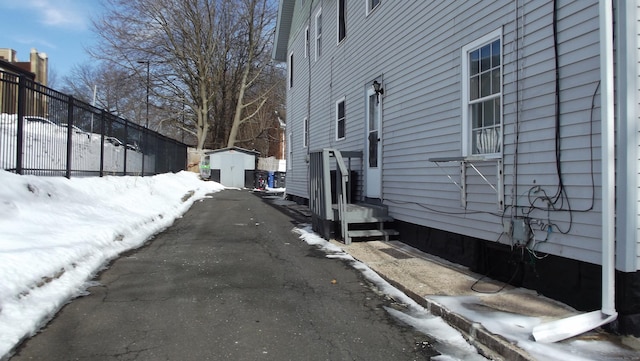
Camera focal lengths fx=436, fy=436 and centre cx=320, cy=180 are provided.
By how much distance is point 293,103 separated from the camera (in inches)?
707

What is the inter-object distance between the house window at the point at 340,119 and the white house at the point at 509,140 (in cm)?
146

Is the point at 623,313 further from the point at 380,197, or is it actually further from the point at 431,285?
the point at 380,197

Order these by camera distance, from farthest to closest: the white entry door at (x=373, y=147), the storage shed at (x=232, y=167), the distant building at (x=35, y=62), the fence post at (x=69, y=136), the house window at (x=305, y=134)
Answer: the distant building at (x=35, y=62)
the storage shed at (x=232, y=167)
the house window at (x=305, y=134)
the fence post at (x=69, y=136)
the white entry door at (x=373, y=147)

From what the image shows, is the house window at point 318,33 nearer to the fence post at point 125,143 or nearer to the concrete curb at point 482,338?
the fence post at point 125,143

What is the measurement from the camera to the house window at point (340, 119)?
1132 centimetres

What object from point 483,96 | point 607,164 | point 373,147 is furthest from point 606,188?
point 373,147

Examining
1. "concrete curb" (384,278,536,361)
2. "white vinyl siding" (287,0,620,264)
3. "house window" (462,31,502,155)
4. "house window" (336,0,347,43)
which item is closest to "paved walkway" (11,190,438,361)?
"concrete curb" (384,278,536,361)

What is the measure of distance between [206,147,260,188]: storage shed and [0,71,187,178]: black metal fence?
58.1 feet

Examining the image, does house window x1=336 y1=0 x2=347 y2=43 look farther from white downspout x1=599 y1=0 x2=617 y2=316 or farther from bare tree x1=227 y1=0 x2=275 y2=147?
bare tree x1=227 y1=0 x2=275 y2=147

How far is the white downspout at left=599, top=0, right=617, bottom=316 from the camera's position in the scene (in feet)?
11.8

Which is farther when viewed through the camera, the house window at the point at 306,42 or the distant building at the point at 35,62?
the distant building at the point at 35,62

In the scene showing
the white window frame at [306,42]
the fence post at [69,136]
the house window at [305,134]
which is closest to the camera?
the fence post at [69,136]

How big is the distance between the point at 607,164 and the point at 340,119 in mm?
8231

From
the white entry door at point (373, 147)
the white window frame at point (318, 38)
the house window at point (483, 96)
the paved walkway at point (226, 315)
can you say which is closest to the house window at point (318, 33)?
the white window frame at point (318, 38)
